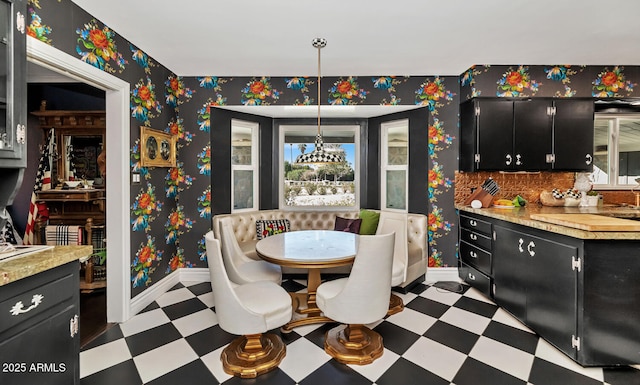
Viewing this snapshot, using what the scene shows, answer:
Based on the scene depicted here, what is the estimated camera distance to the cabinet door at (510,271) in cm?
262

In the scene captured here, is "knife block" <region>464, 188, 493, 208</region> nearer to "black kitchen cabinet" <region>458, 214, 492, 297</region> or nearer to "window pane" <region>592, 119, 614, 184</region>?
"black kitchen cabinet" <region>458, 214, 492, 297</region>

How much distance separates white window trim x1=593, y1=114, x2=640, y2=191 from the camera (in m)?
3.83

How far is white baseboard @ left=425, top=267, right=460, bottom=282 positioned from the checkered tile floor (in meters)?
0.79

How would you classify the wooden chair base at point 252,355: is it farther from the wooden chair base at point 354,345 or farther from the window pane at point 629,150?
the window pane at point 629,150

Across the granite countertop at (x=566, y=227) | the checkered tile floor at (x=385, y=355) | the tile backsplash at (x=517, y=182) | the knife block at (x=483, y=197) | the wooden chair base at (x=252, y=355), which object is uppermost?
the tile backsplash at (x=517, y=182)

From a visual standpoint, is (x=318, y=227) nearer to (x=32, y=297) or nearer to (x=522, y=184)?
(x=522, y=184)

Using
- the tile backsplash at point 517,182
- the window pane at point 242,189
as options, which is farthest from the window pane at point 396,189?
the window pane at point 242,189

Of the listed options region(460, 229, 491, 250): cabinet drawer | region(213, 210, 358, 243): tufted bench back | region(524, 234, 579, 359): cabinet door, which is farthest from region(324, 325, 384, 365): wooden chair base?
region(213, 210, 358, 243): tufted bench back

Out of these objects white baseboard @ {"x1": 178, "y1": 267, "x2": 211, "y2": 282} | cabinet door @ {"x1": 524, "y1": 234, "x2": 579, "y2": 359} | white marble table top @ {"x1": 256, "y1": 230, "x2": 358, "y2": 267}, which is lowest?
white baseboard @ {"x1": 178, "y1": 267, "x2": 211, "y2": 282}

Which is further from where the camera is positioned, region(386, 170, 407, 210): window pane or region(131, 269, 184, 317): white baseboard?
region(386, 170, 407, 210): window pane

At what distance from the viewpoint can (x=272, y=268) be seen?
2.85 metres

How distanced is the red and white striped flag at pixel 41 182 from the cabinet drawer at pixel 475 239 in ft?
16.3

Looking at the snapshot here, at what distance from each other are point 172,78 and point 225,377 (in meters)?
3.24

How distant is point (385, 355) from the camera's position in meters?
2.20
